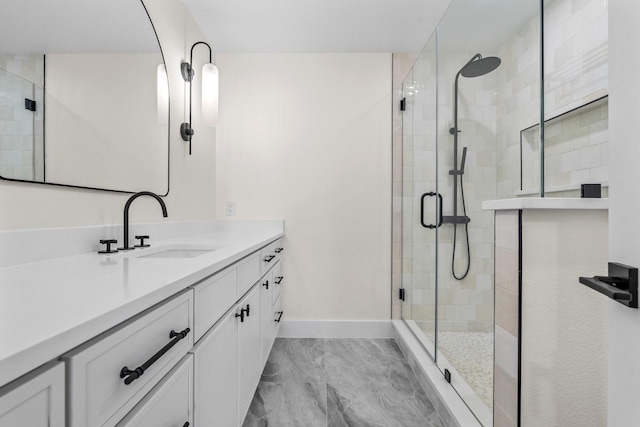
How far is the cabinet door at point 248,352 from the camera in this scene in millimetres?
1191

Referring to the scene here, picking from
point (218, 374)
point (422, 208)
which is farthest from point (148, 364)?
point (422, 208)

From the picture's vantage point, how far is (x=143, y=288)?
0.59 metres

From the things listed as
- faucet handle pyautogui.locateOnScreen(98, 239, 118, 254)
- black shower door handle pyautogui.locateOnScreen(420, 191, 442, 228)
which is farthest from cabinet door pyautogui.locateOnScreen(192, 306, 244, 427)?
black shower door handle pyautogui.locateOnScreen(420, 191, 442, 228)

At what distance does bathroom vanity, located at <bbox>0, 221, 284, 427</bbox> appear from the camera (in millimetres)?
359

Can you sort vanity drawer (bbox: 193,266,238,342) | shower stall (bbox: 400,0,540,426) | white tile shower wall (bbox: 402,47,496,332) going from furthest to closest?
white tile shower wall (bbox: 402,47,496,332), shower stall (bbox: 400,0,540,426), vanity drawer (bbox: 193,266,238,342)

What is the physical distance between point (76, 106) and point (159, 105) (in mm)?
583

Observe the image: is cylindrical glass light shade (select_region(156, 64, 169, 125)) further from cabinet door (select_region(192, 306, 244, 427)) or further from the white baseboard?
the white baseboard

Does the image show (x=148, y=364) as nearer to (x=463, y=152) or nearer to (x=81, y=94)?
(x=81, y=94)

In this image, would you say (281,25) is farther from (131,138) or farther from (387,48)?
(131,138)

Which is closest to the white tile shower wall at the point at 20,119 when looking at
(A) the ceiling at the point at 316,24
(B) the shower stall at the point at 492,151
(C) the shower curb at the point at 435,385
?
(A) the ceiling at the point at 316,24

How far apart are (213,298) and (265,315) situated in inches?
32.8

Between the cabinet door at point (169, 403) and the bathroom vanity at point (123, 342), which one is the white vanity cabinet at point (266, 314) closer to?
the bathroom vanity at point (123, 342)

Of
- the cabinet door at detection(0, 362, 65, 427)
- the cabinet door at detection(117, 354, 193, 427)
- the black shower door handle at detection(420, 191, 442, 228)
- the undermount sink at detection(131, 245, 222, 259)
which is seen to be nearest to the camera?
the cabinet door at detection(0, 362, 65, 427)

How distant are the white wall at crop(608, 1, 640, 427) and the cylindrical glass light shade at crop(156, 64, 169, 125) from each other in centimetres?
184
